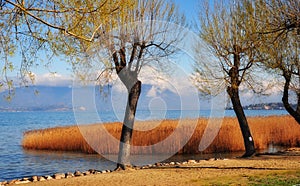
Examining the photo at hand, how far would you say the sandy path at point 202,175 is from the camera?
41.4 ft

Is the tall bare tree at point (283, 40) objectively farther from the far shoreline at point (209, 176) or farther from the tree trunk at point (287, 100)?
the far shoreline at point (209, 176)

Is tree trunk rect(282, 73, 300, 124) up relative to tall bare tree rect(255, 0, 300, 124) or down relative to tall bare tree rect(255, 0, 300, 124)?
down

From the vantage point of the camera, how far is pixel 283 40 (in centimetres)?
1609

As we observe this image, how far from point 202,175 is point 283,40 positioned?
20.3 feet

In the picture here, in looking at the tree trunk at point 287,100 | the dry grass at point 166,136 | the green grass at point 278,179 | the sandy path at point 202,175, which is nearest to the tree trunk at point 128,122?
the sandy path at point 202,175

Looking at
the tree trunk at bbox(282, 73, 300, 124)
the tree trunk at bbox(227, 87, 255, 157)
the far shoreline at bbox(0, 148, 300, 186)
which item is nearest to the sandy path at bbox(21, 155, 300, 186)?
the far shoreline at bbox(0, 148, 300, 186)

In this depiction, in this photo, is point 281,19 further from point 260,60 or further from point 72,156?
point 72,156

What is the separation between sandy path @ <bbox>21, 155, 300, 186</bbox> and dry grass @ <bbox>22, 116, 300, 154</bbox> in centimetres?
894

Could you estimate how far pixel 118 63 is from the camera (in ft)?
54.4

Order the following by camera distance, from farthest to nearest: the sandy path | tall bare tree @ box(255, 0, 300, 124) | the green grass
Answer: tall bare tree @ box(255, 0, 300, 124) → the sandy path → the green grass

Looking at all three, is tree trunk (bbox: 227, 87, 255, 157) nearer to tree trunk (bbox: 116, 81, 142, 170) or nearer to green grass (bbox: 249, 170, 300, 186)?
tree trunk (bbox: 116, 81, 142, 170)

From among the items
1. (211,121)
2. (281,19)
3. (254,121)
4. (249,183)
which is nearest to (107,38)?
(281,19)

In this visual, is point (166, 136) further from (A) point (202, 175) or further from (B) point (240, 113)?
(A) point (202, 175)

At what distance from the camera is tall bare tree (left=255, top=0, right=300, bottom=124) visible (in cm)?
1357
